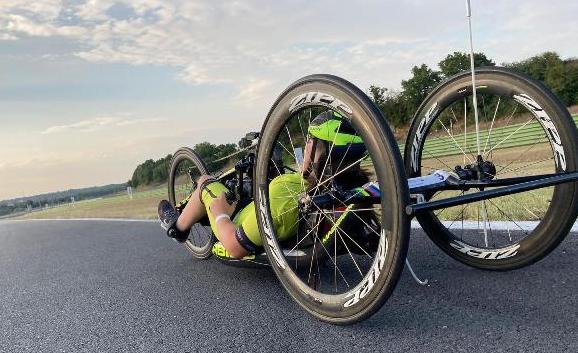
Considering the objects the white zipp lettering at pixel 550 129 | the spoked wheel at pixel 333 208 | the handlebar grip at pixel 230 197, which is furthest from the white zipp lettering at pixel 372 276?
the handlebar grip at pixel 230 197

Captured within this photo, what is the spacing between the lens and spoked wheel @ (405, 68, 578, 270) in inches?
122

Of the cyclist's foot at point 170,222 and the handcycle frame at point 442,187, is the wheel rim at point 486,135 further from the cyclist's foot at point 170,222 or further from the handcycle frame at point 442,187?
the cyclist's foot at point 170,222

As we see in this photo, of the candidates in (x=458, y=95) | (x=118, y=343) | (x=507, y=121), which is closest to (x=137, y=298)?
(x=118, y=343)

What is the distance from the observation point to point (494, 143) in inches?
148

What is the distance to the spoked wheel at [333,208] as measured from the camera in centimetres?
246

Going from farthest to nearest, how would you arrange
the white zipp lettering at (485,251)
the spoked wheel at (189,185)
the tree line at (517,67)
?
1. the tree line at (517,67)
2. the spoked wheel at (189,185)
3. the white zipp lettering at (485,251)

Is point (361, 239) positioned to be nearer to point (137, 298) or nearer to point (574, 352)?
point (574, 352)

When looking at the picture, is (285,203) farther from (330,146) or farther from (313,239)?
(330,146)

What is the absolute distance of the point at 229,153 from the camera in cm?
478

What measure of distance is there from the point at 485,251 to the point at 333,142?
1.26m

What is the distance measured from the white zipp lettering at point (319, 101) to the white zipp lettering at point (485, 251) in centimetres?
149

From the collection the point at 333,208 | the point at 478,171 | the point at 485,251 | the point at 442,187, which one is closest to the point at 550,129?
the point at 478,171

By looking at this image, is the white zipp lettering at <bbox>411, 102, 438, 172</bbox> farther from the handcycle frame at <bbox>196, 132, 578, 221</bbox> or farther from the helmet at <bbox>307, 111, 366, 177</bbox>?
the helmet at <bbox>307, 111, 366, 177</bbox>

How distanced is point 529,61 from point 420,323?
32842 millimetres
